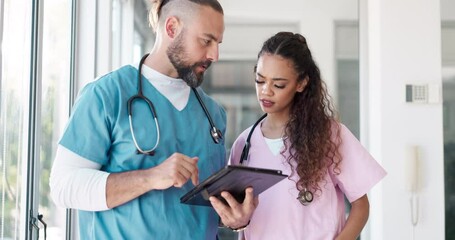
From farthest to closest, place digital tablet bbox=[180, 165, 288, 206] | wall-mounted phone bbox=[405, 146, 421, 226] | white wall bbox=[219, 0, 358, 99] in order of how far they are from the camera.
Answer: white wall bbox=[219, 0, 358, 99], wall-mounted phone bbox=[405, 146, 421, 226], digital tablet bbox=[180, 165, 288, 206]

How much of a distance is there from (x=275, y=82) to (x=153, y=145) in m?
0.41

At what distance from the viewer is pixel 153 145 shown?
133 cm

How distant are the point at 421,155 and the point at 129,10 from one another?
1819 millimetres

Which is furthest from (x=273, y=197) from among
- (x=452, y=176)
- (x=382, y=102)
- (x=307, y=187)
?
(x=452, y=176)

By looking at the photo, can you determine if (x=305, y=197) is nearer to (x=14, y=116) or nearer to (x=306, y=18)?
(x=14, y=116)

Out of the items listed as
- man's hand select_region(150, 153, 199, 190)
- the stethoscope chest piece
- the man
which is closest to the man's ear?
the man

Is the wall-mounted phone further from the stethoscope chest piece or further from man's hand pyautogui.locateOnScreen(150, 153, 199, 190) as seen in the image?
man's hand pyautogui.locateOnScreen(150, 153, 199, 190)

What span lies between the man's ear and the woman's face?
282 millimetres

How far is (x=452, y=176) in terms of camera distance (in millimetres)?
3068

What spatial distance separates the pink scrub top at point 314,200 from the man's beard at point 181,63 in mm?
291

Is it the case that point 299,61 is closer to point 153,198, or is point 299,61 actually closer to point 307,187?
point 307,187

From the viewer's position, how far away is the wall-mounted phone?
2893 millimetres

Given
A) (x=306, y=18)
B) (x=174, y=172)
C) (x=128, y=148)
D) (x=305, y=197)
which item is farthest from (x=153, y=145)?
(x=306, y=18)

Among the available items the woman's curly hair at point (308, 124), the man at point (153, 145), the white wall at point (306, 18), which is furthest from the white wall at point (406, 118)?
the man at point (153, 145)
